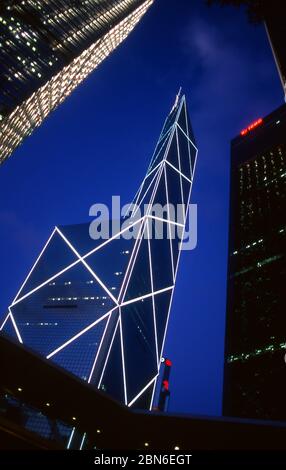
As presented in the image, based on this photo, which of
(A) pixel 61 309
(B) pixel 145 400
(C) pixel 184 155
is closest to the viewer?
(B) pixel 145 400

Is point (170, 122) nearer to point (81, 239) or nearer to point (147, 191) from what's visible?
point (147, 191)

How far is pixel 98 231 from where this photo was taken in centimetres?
6856

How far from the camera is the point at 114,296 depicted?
164 ft

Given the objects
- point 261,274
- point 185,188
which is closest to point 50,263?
point 185,188

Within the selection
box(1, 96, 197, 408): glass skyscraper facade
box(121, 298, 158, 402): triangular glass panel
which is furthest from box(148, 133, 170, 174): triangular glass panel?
box(121, 298, 158, 402): triangular glass panel

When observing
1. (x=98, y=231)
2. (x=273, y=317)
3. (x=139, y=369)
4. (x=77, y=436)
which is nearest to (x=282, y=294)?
(x=273, y=317)

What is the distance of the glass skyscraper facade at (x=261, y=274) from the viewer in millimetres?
23406

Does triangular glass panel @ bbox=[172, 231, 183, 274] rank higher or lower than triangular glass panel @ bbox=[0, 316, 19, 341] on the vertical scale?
lower

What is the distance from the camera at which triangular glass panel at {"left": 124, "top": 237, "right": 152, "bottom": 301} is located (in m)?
50.2

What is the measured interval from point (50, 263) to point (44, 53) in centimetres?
3310

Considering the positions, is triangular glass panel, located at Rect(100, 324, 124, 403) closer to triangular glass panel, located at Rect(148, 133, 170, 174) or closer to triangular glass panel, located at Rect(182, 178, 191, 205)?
triangular glass panel, located at Rect(182, 178, 191, 205)

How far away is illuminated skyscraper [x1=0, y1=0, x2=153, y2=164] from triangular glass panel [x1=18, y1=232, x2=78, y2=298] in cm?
2007

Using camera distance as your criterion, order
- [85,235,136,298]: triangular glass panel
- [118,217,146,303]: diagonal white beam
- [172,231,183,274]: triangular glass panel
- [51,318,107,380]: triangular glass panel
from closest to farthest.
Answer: [51,318,107,380]: triangular glass panel → [118,217,146,303]: diagonal white beam → [85,235,136,298]: triangular glass panel → [172,231,183,274]: triangular glass panel

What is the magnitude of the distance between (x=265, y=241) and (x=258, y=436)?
14671 mm
